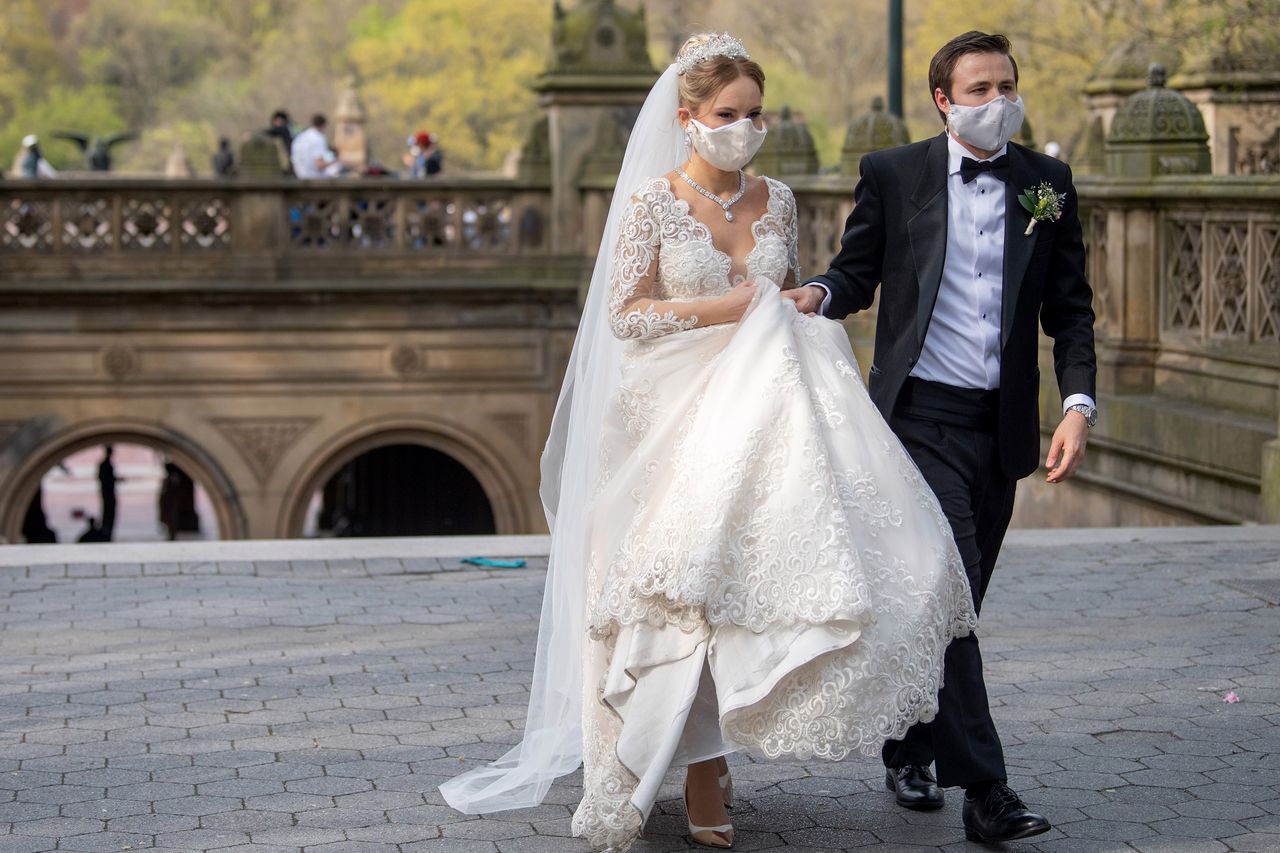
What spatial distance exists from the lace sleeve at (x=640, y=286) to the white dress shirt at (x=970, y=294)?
0.65 metres

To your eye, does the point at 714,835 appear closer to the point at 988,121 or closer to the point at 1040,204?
the point at 1040,204

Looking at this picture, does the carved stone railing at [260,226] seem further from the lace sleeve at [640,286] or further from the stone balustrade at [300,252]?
the lace sleeve at [640,286]

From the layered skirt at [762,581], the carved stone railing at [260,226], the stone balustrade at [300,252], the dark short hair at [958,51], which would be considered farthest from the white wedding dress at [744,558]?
the carved stone railing at [260,226]

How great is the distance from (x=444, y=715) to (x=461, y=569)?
271 cm

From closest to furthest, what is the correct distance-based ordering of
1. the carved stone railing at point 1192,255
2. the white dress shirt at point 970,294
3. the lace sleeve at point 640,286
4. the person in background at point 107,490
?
the lace sleeve at point 640,286 → the white dress shirt at point 970,294 → the carved stone railing at point 1192,255 → the person in background at point 107,490

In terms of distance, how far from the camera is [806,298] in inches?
202

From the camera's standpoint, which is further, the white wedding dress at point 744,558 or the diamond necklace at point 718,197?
the diamond necklace at point 718,197

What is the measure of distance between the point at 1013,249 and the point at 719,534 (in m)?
1.11

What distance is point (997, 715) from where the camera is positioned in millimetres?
6309

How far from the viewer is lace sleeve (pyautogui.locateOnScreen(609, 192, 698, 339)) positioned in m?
5.04

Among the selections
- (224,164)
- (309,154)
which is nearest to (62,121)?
(224,164)

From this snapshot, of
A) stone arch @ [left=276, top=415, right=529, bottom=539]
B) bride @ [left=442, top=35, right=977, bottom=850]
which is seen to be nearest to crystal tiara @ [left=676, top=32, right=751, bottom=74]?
bride @ [left=442, top=35, right=977, bottom=850]

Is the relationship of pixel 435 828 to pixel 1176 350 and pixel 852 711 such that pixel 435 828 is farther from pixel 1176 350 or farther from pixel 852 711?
pixel 1176 350

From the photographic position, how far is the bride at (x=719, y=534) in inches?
182
